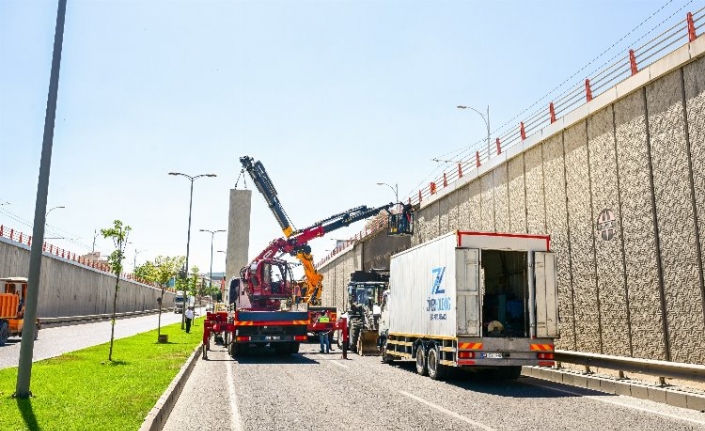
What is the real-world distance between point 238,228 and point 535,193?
38323mm

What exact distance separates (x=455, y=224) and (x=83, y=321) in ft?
132

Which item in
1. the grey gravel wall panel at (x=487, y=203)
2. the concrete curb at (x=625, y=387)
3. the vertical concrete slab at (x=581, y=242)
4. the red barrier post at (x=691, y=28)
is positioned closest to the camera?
the concrete curb at (x=625, y=387)

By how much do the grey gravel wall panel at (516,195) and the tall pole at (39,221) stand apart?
15085 mm

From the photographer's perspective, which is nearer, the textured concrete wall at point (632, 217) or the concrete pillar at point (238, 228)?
the textured concrete wall at point (632, 217)

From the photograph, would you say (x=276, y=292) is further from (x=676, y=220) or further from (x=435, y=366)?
(x=676, y=220)

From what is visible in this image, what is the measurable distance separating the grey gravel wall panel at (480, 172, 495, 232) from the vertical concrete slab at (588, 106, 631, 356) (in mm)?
6638

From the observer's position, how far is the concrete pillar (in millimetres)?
53906

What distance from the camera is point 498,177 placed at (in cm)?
2277

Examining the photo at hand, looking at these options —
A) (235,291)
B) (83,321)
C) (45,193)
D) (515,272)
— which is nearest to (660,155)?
(515,272)

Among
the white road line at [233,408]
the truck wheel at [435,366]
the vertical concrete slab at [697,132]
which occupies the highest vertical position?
the vertical concrete slab at [697,132]

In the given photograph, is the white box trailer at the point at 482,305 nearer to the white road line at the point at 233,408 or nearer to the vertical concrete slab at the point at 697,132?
the vertical concrete slab at the point at 697,132

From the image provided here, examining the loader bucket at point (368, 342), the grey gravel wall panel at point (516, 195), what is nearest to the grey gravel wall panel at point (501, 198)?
the grey gravel wall panel at point (516, 195)

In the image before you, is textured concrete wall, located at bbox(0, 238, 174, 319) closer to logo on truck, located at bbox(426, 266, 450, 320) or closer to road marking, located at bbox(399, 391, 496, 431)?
logo on truck, located at bbox(426, 266, 450, 320)

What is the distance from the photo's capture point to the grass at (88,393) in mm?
8125
